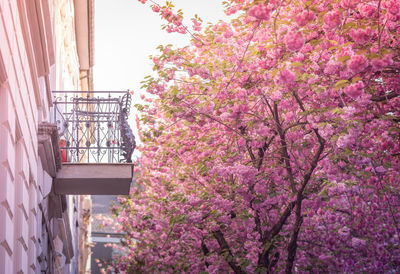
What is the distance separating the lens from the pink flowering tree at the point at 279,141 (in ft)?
25.2

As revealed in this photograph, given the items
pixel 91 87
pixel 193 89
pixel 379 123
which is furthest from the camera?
pixel 91 87

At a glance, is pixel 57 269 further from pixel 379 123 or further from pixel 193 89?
pixel 379 123

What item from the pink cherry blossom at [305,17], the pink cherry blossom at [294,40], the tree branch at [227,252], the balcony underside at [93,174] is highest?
the balcony underside at [93,174]

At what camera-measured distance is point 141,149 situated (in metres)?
20.5

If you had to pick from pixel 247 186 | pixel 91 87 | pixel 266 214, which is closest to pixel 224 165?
pixel 247 186

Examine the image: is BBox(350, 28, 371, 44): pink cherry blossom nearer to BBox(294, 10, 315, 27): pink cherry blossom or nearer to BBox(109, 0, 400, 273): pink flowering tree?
BBox(109, 0, 400, 273): pink flowering tree

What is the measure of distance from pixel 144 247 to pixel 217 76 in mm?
10504

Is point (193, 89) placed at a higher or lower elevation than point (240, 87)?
higher

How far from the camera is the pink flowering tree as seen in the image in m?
7.68

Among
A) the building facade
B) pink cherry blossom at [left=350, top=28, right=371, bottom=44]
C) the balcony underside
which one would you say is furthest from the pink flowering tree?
the building facade

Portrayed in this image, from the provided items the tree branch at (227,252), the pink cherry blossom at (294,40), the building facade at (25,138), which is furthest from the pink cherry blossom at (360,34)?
the tree branch at (227,252)

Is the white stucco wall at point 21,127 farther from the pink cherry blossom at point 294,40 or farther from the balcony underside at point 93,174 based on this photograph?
the pink cherry blossom at point 294,40

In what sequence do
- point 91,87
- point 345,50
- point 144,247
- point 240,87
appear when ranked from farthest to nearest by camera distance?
point 91,87 → point 144,247 → point 240,87 → point 345,50

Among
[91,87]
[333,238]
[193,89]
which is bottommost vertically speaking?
[333,238]
